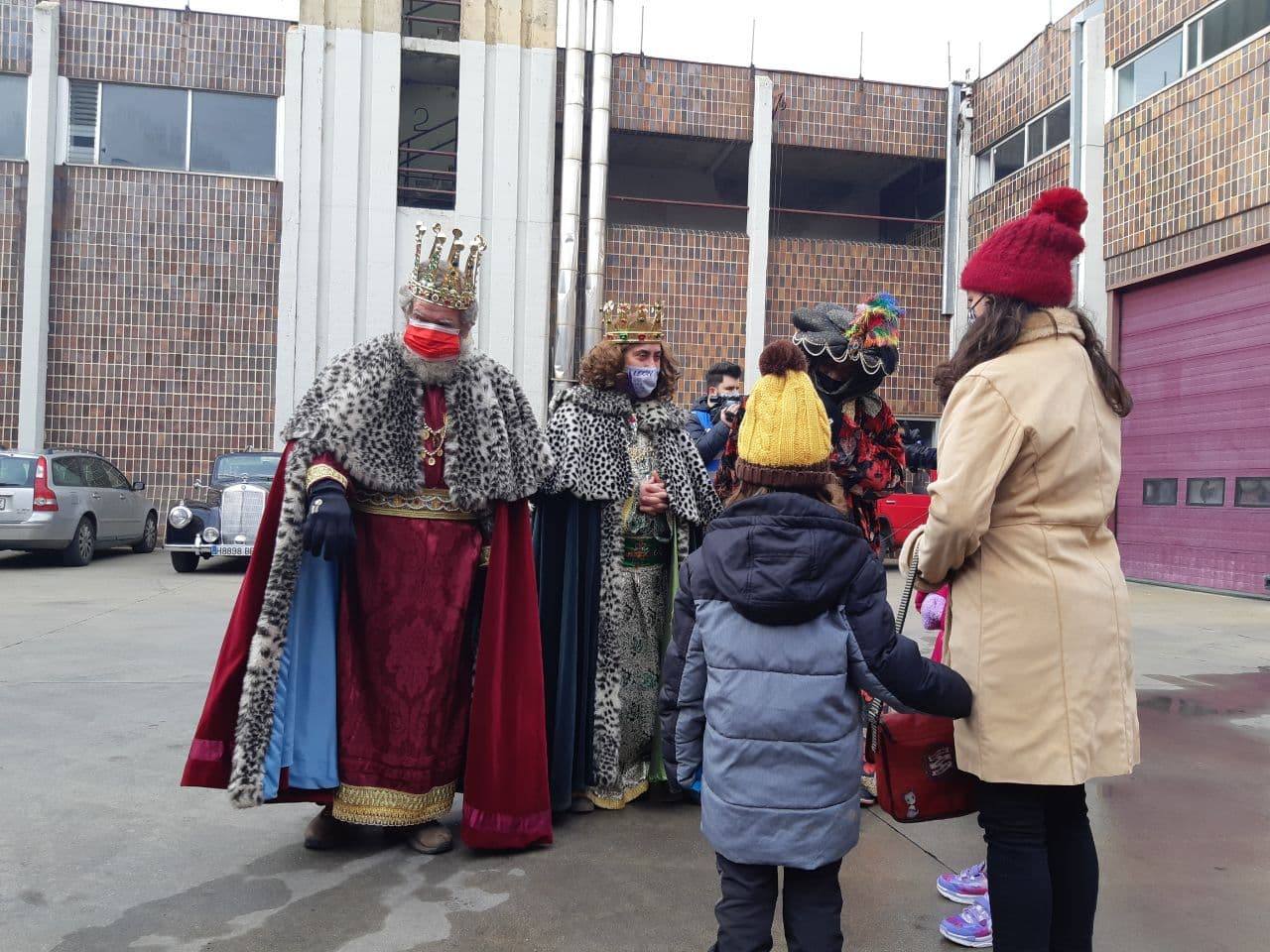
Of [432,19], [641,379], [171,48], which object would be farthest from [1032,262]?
[171,48]

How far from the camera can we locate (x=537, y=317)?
15.5 metres

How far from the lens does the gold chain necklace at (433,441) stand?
3.42 meters

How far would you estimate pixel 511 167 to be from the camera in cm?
1550

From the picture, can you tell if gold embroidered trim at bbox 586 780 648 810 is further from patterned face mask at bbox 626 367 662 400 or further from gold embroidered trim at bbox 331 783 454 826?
patterned face mask at bbox 626 367 662 400

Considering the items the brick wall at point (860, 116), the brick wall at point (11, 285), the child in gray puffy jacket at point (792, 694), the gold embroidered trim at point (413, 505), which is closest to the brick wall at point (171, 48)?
the brick wall at point (11, 285)

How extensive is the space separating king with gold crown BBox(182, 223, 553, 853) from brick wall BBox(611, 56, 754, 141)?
13.5m

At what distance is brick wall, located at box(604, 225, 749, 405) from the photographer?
15.9 metres

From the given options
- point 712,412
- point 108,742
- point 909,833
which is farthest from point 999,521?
point 108,742

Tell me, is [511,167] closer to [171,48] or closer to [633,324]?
[171,48]

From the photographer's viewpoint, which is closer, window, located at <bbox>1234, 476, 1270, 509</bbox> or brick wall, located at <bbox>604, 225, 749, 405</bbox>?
window, located at <bbox>1234, 476, 1270, 509</bbox>

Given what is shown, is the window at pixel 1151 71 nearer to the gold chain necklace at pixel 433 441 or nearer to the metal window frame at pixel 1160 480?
the metal window frame at pixel 1160 480

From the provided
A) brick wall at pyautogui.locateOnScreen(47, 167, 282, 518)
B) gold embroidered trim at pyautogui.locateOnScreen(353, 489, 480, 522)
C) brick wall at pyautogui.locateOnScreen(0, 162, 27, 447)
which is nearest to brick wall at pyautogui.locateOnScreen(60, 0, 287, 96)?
brick wall at pyautogui.locateOnScreen(47, 167, 282, 518)

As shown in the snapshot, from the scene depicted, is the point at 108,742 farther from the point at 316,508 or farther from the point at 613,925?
the point at 613,925

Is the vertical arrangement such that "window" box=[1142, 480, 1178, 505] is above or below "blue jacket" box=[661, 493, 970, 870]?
above
